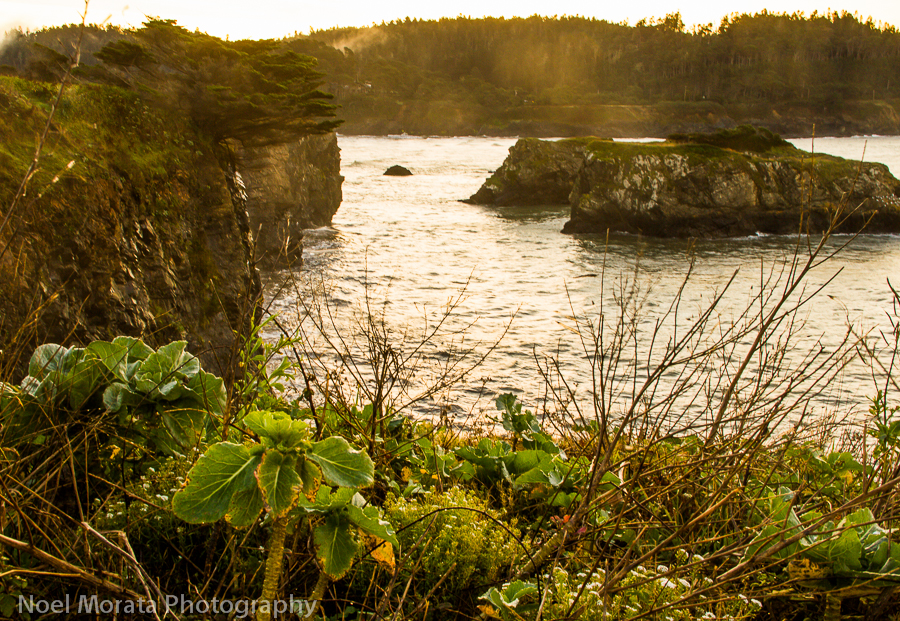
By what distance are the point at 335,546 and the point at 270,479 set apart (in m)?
0.28

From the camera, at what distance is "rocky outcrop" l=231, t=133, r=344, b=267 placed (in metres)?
16.7

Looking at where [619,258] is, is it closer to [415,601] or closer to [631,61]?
[415,601]

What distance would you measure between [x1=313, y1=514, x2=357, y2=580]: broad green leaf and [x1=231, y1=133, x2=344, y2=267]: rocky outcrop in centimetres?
1231

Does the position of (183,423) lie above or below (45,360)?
below

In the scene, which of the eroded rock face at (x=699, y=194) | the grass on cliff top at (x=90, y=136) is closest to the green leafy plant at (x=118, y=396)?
the grass on cliff top at (x=90, y=136)

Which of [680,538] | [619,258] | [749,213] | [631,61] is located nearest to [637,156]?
[749,213]

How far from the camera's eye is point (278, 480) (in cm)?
114

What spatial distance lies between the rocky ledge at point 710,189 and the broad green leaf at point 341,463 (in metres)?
22.6

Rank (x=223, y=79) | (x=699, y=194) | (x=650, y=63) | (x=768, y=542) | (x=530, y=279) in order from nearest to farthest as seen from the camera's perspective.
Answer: (x=768, y=542)
(x=223, y=79)
(x=530, y=279)
(x=699, y=194)
(x=650, y=63)

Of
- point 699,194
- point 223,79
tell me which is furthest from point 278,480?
point 699,194

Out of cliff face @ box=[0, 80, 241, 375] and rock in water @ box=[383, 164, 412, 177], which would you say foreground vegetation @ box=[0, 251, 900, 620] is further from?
rock in water @ box=[383, 164, 412, 177]

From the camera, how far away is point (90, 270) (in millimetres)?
5949

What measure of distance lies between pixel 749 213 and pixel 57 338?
24226mm

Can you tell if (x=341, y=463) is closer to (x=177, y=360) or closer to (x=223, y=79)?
(x=177, y=360)
